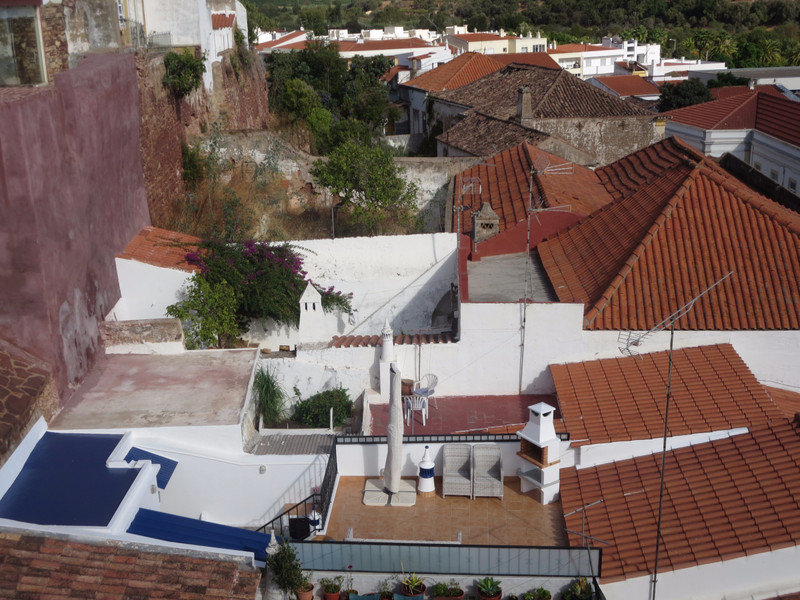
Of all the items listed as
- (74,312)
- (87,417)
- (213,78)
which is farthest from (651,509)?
(213,78)

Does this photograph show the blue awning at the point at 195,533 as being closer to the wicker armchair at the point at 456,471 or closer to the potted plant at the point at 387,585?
the potted plant at the point at 387,585

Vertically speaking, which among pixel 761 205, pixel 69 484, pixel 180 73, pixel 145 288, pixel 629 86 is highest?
pixel 180 73

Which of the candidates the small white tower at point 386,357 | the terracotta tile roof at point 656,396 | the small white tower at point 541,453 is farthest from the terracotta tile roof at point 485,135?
the small white tower at point 541,453

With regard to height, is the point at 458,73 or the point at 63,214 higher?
the point at 63,214

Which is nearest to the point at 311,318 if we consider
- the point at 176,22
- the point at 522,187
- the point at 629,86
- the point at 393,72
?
the point at 522,187

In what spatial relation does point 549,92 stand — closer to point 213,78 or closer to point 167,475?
point 213,78

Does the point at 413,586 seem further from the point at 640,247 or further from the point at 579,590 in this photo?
the point at 640,247
